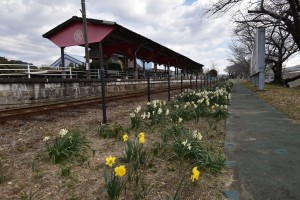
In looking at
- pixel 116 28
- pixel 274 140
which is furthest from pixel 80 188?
pixel 116 28

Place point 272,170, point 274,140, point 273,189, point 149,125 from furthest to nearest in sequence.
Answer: point 149,125 < point 274,140 < point 272,170 < point 273,189

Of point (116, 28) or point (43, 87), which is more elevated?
point (116, 28)

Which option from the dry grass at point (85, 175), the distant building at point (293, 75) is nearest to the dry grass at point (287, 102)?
the dry grass at point (85, 175)

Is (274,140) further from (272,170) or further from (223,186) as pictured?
(223,186)

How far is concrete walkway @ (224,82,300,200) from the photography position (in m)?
2.55

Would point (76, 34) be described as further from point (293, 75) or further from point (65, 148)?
point (293, 75)

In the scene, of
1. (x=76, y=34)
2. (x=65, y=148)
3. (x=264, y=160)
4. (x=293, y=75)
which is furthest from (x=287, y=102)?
(x=293, y=75)

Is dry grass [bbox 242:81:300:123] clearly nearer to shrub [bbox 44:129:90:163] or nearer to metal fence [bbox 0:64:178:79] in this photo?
metal fence [bbox 0:64:178:79]

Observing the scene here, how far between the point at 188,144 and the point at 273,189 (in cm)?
110

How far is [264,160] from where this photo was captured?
11.2ft

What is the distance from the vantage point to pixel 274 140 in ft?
14.8

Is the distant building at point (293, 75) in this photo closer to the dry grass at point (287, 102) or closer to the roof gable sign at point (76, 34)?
the dry grass at point (287, 102)

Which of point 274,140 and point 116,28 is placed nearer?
point 274,140

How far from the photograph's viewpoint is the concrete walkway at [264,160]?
2.55 m
